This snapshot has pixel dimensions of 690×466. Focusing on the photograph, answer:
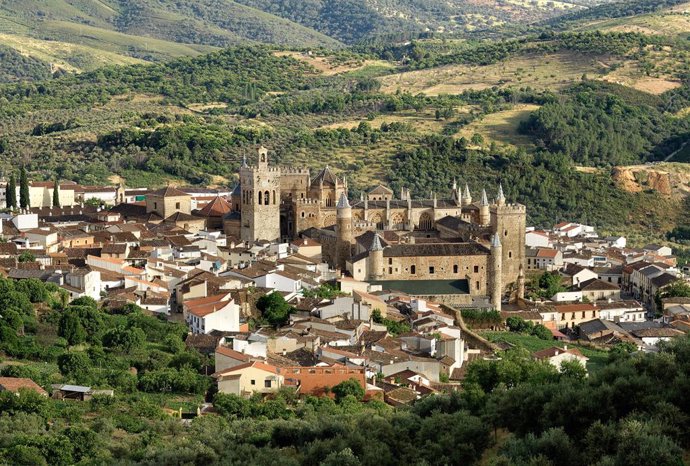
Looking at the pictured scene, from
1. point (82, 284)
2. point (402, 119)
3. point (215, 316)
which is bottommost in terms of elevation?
point (215, 316)

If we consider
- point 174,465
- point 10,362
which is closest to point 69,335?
point 10,362

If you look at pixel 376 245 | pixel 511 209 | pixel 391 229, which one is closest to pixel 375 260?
pixel 376 245

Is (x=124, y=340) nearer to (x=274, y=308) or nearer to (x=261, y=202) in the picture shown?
(x=274, y=308)

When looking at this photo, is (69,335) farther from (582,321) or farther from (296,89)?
(296,89)

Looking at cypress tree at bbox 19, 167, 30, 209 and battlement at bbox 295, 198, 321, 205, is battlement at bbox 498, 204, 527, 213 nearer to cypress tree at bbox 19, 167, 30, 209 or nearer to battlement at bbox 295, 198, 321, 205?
battlement at bbox 295, 198, 321, 205

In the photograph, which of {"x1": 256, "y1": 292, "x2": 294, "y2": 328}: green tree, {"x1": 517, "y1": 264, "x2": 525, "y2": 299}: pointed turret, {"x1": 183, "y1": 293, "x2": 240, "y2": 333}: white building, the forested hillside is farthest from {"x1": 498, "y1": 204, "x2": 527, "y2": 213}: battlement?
the forested hillside
